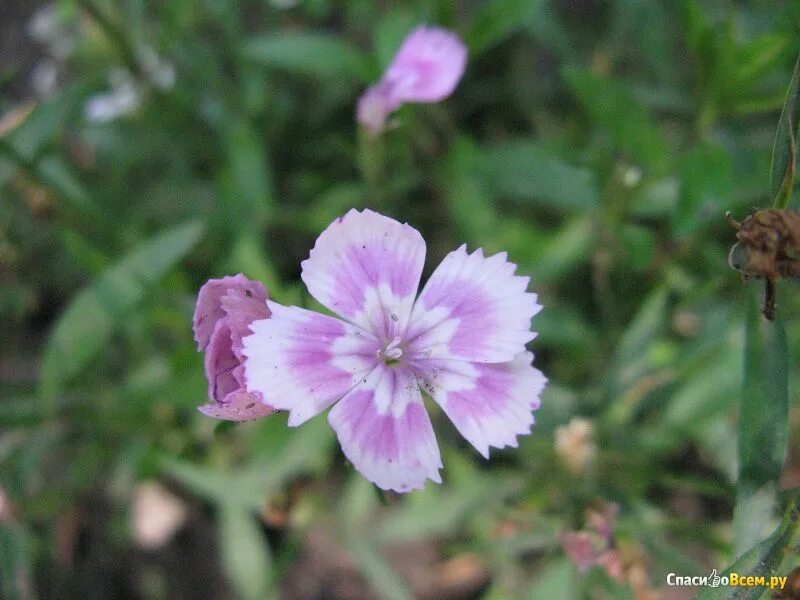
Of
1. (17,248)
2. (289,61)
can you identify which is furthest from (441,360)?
(17,248)

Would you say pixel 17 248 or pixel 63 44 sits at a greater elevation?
pixel 63 44

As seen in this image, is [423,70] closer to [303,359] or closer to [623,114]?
[623,114]

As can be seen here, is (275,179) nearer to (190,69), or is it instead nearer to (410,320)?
(190,69)

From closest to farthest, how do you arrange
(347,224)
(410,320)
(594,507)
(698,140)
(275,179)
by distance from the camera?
(347,224), (410,320), (594,507), (698,140), (275,179)

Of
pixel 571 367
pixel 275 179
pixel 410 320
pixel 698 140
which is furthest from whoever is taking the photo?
pixel 275 179

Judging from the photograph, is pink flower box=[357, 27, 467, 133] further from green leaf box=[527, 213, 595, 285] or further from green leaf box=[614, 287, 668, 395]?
green leaf box=[614, 287, 668, 395]

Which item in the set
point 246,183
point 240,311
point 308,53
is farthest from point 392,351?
point 246,183

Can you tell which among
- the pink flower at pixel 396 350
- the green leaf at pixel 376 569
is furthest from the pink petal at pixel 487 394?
the green leaf at pixel 376 569
